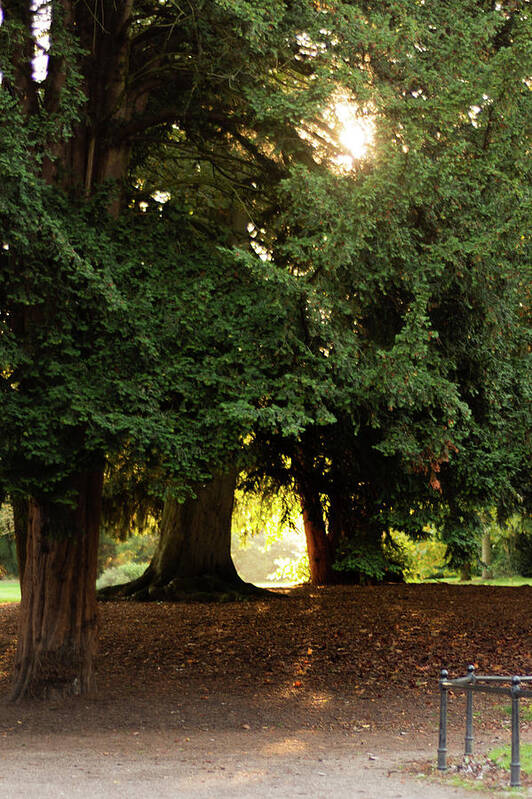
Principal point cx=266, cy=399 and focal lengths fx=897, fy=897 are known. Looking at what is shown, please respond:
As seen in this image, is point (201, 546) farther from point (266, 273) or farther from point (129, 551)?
point (129, 551)

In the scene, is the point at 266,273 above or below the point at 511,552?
above

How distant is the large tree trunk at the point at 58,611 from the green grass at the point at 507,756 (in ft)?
16.7

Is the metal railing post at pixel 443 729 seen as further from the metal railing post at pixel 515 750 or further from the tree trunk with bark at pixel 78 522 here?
the tree trunk with bark at pixel 78 522

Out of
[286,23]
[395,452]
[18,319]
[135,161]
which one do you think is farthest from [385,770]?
[135,161]

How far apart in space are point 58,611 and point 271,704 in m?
2.75

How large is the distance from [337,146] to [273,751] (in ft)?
21.1

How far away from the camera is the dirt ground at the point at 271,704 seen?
721 cm

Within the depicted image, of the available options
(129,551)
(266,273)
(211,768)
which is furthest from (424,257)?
(129,551)

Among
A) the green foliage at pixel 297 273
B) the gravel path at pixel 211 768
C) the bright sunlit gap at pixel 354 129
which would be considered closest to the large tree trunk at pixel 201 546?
the green foliage at pixel 297 273

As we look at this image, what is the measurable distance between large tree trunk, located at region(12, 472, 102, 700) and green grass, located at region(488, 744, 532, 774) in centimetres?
508

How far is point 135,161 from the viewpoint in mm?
12180

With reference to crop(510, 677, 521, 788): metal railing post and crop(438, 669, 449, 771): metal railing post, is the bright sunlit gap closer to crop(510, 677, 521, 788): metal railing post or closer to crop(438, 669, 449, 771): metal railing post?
crop(438, 669, 449, 771): metal railing post

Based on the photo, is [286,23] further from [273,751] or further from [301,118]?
[273,751]

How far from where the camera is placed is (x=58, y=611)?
10.7m
